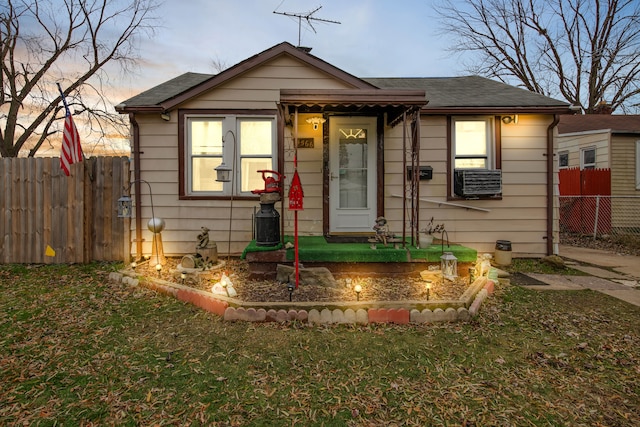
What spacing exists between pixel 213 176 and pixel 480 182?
15.7 ft

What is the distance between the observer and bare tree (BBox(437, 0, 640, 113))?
16.8 meters

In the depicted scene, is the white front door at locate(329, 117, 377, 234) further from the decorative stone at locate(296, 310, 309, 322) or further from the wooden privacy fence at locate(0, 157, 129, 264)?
the wooden privacy fence at locate(0, 157, 129, 264)

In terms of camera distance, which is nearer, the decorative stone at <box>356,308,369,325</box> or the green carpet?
the decorative stone at <box>356,308,369,325</box>

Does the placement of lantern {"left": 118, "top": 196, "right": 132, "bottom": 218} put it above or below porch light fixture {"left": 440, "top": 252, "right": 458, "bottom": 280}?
above

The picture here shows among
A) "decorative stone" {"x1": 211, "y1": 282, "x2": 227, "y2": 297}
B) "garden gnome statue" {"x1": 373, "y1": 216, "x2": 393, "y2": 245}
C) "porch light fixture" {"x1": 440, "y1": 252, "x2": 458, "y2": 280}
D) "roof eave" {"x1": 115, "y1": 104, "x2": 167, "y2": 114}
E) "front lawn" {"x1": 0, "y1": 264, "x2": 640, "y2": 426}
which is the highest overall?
"roof eave" {"x1": 115, "y1": 104, "x2": 167, "y2": 114}

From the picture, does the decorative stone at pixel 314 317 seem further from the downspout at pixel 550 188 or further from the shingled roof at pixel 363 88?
the downspout at pixel 550 188

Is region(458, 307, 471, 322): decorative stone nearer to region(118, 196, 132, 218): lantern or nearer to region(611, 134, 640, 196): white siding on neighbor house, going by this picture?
region(118, 196, 132, 218): lantern

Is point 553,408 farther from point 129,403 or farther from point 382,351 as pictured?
point 129,403

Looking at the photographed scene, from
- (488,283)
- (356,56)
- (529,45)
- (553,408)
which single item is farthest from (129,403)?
(529,45)

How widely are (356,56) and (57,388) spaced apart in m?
17.5

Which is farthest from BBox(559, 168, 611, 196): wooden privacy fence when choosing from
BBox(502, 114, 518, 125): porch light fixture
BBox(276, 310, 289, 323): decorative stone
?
BBox(276, 310, 289, 323): decorative stone

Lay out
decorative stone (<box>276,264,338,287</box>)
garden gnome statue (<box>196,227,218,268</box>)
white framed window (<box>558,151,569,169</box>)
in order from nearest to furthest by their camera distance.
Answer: decorative stone (<box>276,264,338,287</box>) < garden gnome statue (<box>196,227,218,268</box>) < white framed window (<box>558,151,569,169</box>)

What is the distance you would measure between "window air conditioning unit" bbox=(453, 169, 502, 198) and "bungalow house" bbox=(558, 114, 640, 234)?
612 centimetres

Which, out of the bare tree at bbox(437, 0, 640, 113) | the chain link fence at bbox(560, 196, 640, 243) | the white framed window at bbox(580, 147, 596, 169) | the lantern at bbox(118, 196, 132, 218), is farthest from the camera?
the bare tree at bbox(437, 0, 640, 113)
